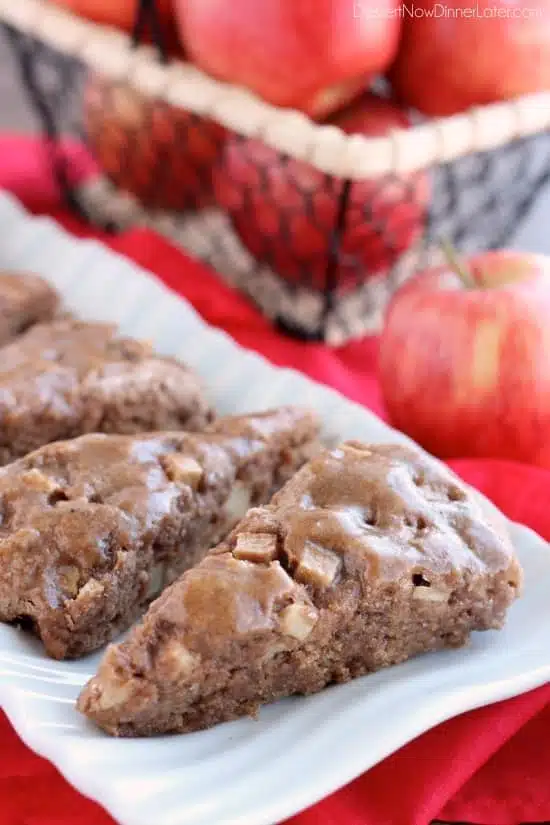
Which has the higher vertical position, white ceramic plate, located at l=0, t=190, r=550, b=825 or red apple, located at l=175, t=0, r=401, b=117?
red apple, located at l=175, t=0, r=401, b=117

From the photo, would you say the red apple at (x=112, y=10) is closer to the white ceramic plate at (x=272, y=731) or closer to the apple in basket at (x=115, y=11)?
the apple in basket at (x=115, y=11)

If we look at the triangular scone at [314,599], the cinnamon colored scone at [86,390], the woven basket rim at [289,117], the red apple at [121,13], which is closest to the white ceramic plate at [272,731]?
the triangular scone at [314,599]

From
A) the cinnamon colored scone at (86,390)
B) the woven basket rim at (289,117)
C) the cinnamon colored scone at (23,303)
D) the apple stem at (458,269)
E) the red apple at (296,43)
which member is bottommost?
the cinnamon colored scone at (23,303)

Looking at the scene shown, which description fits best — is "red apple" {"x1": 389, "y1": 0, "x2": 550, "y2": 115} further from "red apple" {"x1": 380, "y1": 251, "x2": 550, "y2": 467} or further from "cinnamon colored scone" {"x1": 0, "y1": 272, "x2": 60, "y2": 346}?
"cinnamon colored scone" {"x1": 0, "y1": 272, "x2": 60, "y2": 346}

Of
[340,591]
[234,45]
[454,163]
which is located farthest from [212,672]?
[454,163]

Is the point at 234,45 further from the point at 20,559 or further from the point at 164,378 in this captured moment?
the point at 20,559

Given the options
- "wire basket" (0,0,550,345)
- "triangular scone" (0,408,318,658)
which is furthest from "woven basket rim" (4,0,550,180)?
"triangular scone" (0,408,318,658)

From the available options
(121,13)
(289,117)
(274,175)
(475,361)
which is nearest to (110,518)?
(475,361)
